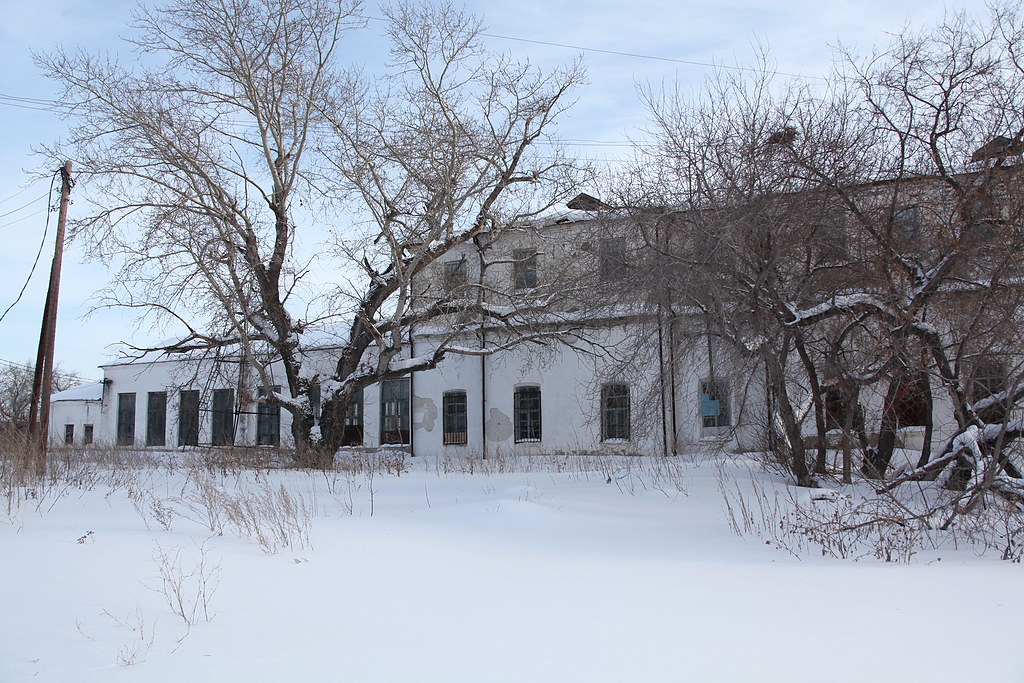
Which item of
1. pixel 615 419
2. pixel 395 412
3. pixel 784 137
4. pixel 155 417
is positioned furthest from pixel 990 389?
pixel 155 417

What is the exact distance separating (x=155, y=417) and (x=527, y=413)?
17740 mm

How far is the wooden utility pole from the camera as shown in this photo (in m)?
16.2

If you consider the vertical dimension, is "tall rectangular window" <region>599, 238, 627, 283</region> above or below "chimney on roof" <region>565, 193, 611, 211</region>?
below

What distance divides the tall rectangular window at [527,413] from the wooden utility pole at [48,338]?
13846mm

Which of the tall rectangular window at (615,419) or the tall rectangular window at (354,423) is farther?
the tall rectangular window at (354,423)

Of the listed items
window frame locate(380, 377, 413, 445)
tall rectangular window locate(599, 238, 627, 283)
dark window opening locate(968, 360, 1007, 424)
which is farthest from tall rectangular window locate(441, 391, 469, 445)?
dark window opening locate(968, 360, 1007, 424)

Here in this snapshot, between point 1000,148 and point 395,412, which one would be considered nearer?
point 1000,148

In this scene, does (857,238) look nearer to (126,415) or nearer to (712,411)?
(712,411)

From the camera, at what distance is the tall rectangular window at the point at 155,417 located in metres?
33.9

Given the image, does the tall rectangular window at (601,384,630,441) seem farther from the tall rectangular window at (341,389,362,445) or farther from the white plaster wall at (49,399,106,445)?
the white plaster wall at (49,399,106,445)

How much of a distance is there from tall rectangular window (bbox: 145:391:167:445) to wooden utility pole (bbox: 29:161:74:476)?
17596 millimetres

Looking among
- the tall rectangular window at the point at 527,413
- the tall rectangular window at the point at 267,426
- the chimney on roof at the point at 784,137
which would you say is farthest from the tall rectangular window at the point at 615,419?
the chimney on roof at the point at 784,137

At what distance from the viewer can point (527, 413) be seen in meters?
26.4

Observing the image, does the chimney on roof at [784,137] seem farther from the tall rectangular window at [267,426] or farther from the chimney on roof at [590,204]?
the tall rectangular window at [267,426]
